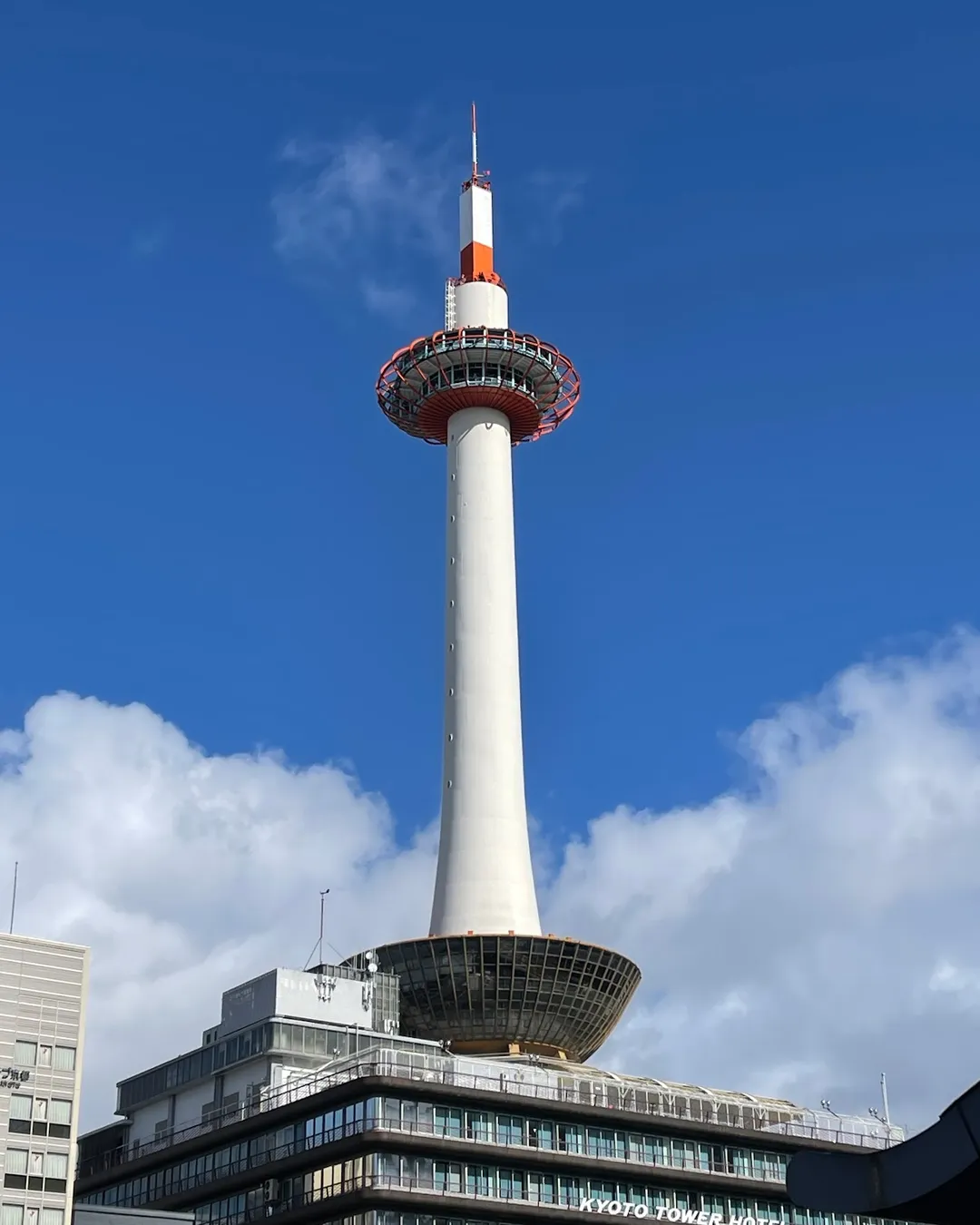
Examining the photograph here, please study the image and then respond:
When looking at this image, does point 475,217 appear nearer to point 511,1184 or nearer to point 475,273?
point 475,273

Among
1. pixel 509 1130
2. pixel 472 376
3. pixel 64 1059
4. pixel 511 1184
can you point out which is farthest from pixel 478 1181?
pixel 472 376

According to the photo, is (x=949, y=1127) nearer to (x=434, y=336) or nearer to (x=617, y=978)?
(x=617, y=978)

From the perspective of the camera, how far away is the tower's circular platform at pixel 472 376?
156m

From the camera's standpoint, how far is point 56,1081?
9250 centimetres

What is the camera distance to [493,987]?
13000cm

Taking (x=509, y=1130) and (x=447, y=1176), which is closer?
(x=447, y=1176)

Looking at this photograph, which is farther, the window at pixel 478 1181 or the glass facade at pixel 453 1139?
the window at pixel 478 1181

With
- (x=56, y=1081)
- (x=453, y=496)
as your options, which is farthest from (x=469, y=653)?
(x=56, y=1081)

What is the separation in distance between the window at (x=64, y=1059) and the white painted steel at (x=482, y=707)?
46.2 meters

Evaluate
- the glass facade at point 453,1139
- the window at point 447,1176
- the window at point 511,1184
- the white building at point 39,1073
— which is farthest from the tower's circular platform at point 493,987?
the white building at point 39,1073

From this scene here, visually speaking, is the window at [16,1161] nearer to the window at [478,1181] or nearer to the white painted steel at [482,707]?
the window at [478,1181]

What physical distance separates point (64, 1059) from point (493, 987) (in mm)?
42940

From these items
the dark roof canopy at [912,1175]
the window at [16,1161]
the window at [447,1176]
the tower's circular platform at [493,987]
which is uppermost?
the tower's circular platform at [493,987]

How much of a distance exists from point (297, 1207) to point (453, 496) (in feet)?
216
